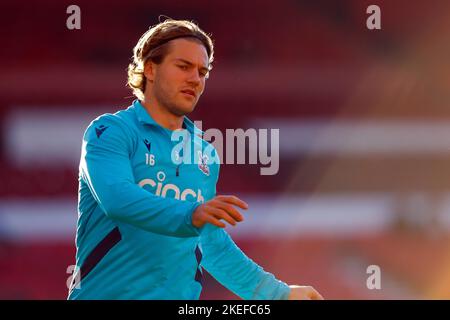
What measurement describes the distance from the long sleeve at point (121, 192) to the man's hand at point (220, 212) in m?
0.06

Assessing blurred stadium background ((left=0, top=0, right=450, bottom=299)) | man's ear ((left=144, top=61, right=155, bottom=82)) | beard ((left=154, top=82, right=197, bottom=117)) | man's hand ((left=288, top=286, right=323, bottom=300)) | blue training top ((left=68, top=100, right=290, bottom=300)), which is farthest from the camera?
blurred stadium background ((left=0, top=0, right=450, bottom=299))

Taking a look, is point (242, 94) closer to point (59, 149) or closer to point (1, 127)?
point (59, 149)

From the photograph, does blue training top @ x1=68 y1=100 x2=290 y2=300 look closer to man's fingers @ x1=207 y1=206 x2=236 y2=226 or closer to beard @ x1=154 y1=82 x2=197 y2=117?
beard @ x1=154 y1=82 x2=197 y2=117

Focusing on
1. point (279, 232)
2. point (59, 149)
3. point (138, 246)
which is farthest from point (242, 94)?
point (138, 246)

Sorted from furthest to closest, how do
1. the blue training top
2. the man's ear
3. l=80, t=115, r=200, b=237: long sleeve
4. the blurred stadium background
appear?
the blurred stadium background < the man's ear < the blue training top < l=80, t=115, r=200, b=237: long sleeve

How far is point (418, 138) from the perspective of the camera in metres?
6.39

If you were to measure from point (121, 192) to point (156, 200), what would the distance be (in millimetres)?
112

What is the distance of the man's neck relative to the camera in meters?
2.57

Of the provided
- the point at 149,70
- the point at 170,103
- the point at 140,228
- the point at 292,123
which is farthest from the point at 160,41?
the point at 292,123

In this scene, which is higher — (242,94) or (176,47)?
(242,94)

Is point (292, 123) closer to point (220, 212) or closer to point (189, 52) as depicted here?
point (189, 52)

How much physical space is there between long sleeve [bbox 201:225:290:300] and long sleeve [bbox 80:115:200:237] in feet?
1.74

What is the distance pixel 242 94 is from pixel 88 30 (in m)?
1.49

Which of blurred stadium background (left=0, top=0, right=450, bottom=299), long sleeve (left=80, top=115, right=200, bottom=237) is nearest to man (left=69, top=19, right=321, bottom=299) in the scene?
long sleeve (left=80, top=115, right=200, bottom=237)
